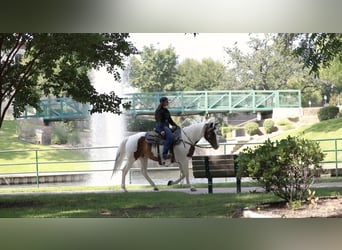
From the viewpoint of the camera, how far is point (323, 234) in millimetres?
7777

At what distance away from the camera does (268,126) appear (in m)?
7.95

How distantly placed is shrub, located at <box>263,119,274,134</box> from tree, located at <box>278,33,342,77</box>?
0.74 meters

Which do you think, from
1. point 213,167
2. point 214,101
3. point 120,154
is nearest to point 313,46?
point 214,101

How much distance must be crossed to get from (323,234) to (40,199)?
11.0ft

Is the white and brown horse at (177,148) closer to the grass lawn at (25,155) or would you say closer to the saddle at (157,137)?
the saddle at (157,137)

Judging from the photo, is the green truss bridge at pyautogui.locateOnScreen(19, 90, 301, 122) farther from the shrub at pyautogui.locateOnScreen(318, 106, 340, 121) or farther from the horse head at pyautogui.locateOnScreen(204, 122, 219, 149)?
the shrub at pyautogui.locateOnScreen(318, 106, 340, 121)

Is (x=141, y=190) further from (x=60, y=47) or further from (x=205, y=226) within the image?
(x=60, y=47)

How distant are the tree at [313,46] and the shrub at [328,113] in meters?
0.40

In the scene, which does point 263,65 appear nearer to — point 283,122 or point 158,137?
point 283,122

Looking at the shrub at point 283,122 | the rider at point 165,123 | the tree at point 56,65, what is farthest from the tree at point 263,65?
the tree at point 56,65

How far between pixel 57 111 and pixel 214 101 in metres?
1.85

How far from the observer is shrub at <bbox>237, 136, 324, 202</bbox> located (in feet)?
25.7

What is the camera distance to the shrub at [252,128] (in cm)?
796

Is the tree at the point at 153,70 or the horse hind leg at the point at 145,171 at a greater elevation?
the tree at the point at 153,70
